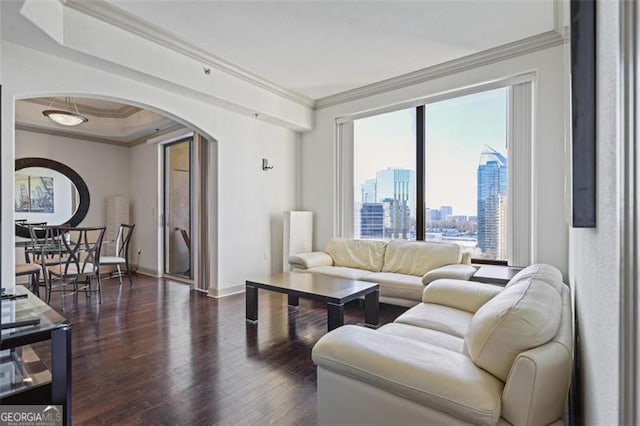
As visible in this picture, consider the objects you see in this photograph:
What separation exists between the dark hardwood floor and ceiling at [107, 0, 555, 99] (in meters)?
2.95

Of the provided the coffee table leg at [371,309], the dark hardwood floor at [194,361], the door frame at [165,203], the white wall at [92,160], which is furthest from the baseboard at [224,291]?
the white wall at [92,160]

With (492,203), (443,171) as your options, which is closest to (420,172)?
(443,171)

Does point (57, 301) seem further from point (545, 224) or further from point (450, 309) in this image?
point (545, 224)

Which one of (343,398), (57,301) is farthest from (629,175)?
(57,301)

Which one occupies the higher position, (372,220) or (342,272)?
(372,220)

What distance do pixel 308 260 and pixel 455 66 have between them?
302cm

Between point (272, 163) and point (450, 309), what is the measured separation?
3.67m

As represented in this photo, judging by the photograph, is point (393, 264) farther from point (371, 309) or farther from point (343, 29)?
point (343, 29)

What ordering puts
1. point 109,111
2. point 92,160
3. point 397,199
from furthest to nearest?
point 92,160
point 109,111
point 397,199

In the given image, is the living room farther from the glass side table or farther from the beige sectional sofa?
the glass side table

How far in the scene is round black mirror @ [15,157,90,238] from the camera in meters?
5.73

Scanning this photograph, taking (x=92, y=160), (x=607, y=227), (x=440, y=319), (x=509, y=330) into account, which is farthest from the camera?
Result: (x=92, y=160)

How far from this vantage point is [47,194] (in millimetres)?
6012

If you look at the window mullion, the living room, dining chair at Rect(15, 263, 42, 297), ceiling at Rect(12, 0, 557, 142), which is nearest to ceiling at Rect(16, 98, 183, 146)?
the living room
